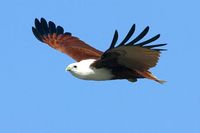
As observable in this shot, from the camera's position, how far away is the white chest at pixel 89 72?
13.8m

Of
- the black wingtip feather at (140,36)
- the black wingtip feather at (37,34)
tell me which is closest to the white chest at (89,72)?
the black wingtip feather at (140,36)

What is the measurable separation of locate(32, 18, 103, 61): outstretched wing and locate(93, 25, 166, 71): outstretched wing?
1.34 meters

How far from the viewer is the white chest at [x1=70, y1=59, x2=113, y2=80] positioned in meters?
13.8

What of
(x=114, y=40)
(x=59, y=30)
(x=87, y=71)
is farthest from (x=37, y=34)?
(x=114, y=40)

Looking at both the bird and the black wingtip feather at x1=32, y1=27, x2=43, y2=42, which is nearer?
the bird

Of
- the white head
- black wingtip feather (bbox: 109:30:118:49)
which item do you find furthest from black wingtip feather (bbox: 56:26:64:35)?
black wingtip feather (bbox: 109:30:118:49)

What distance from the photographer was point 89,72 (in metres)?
13.9

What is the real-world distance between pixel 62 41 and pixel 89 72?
2.59 m

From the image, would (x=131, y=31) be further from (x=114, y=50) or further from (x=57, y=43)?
(x=57, y=43)

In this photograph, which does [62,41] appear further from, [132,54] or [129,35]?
[129,35]

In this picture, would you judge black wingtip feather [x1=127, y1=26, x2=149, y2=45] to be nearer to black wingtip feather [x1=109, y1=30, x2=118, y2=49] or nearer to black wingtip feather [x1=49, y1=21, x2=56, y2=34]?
black wingtip feather [x1=109, y1=30, x2=118, y2=49]

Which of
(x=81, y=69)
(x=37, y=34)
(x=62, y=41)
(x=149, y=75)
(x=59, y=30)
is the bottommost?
(x=149, y=75)

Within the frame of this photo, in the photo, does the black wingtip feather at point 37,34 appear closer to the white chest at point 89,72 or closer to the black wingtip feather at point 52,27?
the black wingtip feather at point 52,27

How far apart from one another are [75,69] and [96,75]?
436 millimetres
